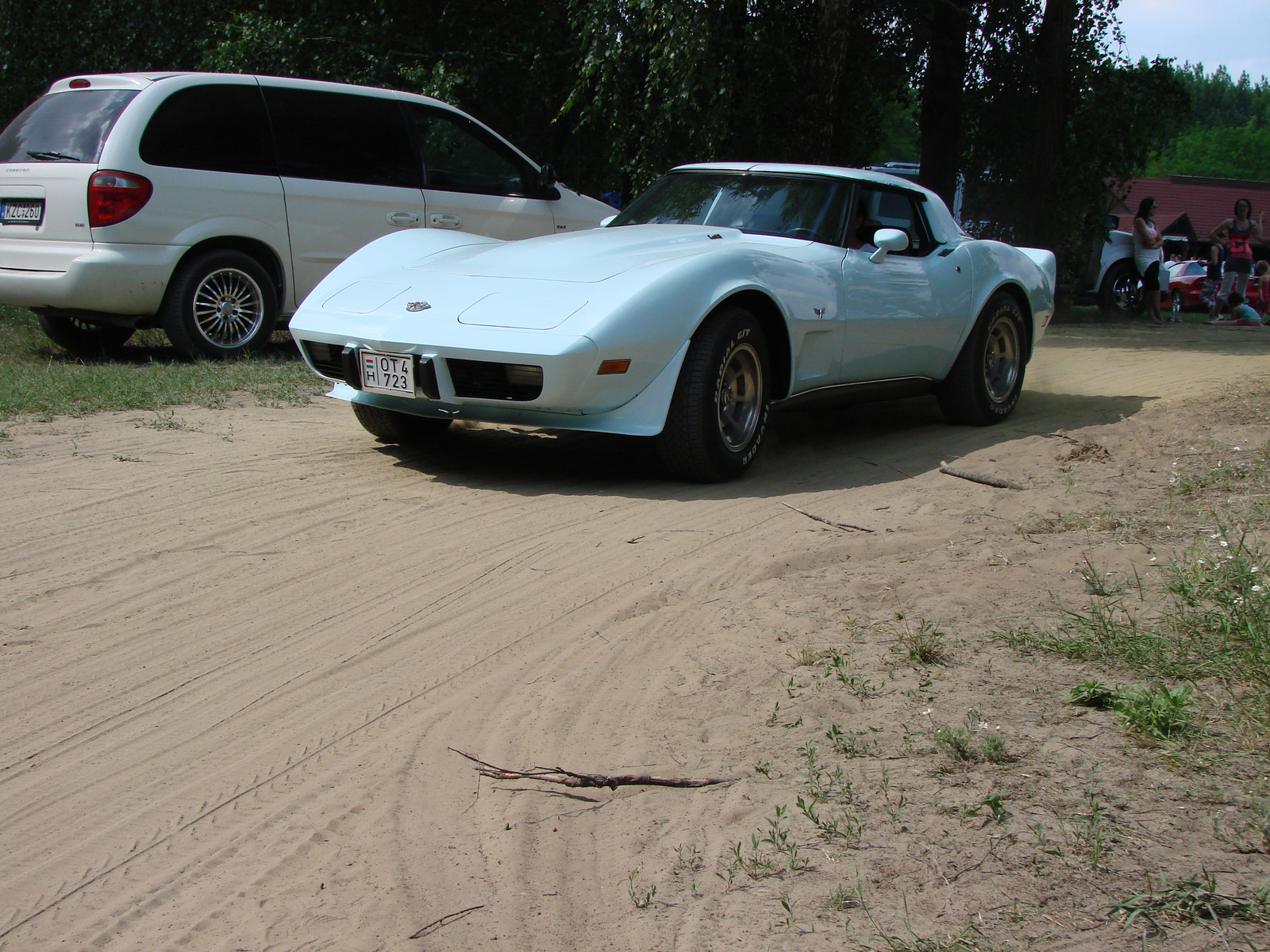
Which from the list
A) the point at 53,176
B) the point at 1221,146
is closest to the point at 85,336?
the point at 53,176

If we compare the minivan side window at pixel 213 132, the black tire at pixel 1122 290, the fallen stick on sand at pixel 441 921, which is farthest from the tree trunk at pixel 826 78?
the fallen stick on sand at pixel 441 921

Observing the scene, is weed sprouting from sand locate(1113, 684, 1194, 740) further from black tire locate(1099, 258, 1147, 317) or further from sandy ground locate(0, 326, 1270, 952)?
black tire locate(1099, 258, 1147, 317)

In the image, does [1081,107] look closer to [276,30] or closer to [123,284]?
[276,30]

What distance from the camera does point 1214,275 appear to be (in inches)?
758

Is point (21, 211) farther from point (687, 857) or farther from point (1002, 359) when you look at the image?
point (687, 857)

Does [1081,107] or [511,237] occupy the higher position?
[1081,107]

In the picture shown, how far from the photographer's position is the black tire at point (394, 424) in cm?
555

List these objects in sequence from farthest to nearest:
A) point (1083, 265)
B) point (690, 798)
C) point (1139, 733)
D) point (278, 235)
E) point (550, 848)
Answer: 1. point (1083, 265)
2. point (278, 235)
3. point (1139, 733)
4. point (690, 798)
5. point (550, 848)

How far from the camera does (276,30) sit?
13.4 meters

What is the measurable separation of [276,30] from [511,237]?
229 inches

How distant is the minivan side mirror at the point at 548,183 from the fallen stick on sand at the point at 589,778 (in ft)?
22.5

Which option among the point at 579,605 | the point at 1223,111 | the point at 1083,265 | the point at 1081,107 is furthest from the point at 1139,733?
the point at 1223,111

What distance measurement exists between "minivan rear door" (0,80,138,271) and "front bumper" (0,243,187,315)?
0.25 feet

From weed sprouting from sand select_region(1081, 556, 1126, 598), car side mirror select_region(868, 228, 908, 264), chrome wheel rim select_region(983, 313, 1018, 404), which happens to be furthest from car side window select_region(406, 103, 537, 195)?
weed sprouting from sand select_region(1081, 556, 1126, 598)
